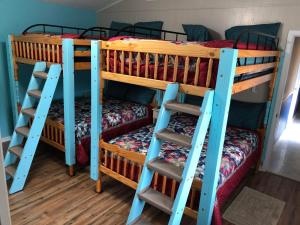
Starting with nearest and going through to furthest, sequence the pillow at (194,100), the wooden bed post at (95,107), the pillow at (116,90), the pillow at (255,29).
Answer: the wooden bed post at (95,107), the pillow at (255,29), the pillow at (194,100), the pillow at (116,90)

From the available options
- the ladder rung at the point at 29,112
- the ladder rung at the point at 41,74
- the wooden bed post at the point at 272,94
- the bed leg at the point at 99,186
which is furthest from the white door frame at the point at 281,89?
the ladder rung at the point at 29,112

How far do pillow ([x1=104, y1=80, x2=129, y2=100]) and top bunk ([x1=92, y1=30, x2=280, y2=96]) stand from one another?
188 centimetres

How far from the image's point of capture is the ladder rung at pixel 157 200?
1.73 meters

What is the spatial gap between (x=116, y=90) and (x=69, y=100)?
1682 millimetres

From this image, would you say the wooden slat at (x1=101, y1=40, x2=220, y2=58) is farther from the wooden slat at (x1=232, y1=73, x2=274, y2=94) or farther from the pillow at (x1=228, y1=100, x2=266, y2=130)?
the pillow at (x1=228, y1=100, x2=266, y2=130)

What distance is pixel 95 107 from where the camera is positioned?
8.05 ft

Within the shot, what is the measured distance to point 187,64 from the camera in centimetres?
180

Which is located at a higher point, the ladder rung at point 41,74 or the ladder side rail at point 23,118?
the ladder rung at point 41,74

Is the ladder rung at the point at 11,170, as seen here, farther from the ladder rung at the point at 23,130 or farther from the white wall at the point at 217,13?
the white wall at the point at 217,13

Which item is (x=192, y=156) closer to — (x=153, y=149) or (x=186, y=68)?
Answer: (x=153, y=149)

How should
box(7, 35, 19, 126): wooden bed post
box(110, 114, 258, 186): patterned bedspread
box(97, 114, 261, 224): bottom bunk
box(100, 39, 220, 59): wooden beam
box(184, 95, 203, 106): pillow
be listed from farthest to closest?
box(184, 95, 203, 106): pillow → box(7, 35, 19, 126): wooden bed post → box(110, 114, 258, 186): patterned bedspread → box(97, 114, 261, 224): bottom bunk → box(100, 39, 220, 59): wooden beam

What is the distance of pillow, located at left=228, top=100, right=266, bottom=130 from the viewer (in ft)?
10.5

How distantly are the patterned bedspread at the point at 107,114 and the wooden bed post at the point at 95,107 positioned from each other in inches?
19.0

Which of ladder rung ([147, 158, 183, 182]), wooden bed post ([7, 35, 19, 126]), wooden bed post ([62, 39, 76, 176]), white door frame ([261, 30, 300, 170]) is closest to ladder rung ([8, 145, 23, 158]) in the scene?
wooden bed post ([62, 39, 76, 176])
